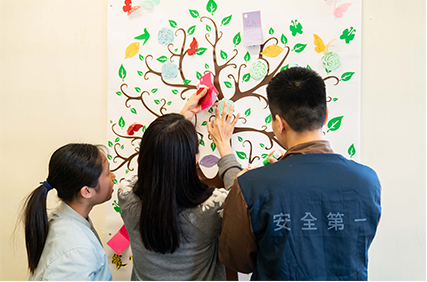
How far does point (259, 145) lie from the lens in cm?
135

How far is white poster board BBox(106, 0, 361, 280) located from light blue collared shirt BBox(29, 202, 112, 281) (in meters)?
0.41

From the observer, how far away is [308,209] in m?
0.84

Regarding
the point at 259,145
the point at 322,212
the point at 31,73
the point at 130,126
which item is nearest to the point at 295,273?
the point at 322,212

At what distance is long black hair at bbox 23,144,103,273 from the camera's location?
1.00 metres

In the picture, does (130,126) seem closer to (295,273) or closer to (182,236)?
(182,236)

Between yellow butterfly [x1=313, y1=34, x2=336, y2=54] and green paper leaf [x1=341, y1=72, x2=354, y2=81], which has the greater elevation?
yellow butterfly [x1=313, y1=34, x2=336, y2=54]

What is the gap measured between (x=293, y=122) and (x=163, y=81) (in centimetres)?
73

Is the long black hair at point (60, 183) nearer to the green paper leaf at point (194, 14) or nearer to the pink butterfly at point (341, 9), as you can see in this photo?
the green paper leaf at point (194, 14)

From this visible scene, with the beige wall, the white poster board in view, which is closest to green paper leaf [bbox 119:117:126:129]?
the white poster board

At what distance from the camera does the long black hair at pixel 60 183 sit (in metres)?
1.00

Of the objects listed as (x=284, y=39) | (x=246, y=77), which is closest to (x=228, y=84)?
(x=246, y=77)

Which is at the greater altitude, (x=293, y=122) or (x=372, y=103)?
(x=372, y=103)

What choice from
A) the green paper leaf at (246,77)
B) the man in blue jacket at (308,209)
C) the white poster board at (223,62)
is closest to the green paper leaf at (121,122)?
the white poster board at (223,62)

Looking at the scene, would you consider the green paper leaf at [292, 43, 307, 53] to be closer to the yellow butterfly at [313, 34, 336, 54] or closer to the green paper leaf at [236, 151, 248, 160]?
the yellow butterfly at [313, 34, 336, 54]
